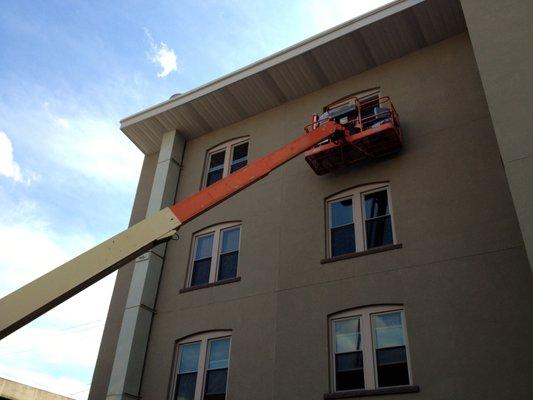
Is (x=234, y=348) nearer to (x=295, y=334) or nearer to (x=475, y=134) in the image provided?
(x=295, y=334)

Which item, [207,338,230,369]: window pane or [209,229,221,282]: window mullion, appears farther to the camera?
[209,229,221,282]: window mullion

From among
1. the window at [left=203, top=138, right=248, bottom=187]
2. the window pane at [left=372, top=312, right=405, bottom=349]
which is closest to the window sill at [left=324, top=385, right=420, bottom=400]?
the window pane at [left=372, top=312, right=405, bottom=349]

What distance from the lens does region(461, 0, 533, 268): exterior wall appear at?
29.9ft

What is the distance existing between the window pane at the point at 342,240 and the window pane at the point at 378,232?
0.43 meters

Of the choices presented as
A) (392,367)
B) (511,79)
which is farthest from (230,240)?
(511,79)

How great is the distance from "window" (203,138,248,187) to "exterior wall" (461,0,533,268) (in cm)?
895

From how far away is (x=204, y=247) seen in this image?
17.2 meters

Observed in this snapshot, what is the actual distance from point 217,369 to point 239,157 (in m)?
7.31

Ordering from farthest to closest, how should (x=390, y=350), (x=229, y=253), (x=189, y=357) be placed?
(x=229, y=253)
(x=189, y=357)
(x=390, y=350)

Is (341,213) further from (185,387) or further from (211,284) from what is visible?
(185,387)

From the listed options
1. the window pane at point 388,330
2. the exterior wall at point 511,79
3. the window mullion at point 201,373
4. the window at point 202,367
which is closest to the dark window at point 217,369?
the window at point 202,367

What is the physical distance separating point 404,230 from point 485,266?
7.05ft

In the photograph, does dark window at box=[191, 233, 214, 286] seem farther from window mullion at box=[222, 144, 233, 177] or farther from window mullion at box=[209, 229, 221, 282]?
window mullion at box=[222, 144, 233, 177]

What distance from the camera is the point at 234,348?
14211 millimetres
